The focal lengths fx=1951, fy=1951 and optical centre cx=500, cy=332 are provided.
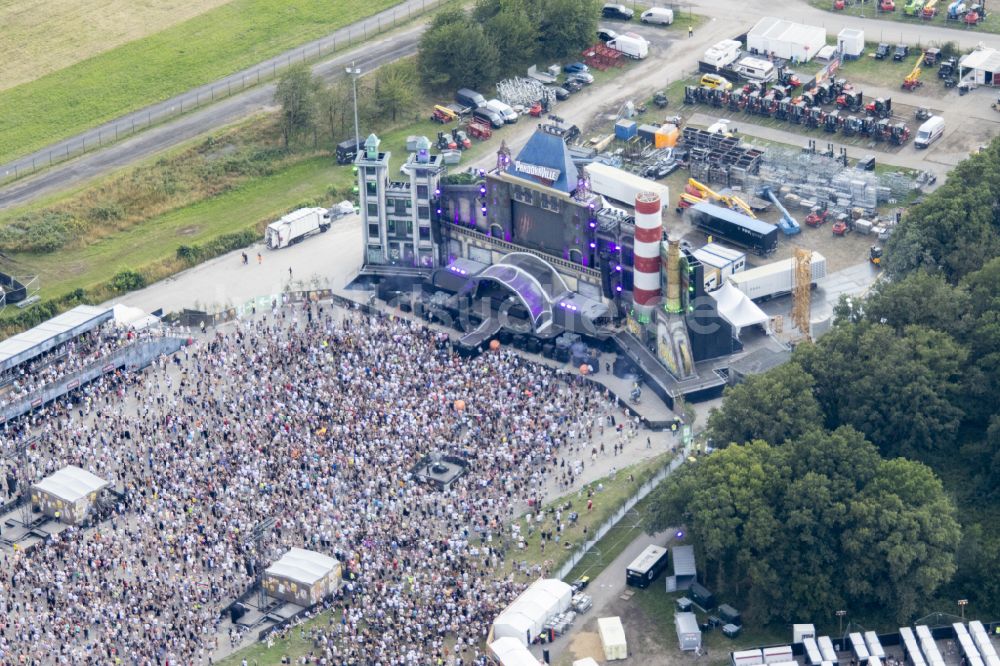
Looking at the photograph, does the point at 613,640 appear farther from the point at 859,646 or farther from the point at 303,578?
the point at 303,578

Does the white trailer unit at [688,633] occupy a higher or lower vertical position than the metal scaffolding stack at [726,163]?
lower

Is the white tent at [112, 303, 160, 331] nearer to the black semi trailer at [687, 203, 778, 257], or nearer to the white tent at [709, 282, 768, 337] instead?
the white tent at [709, 282, 768, 337]

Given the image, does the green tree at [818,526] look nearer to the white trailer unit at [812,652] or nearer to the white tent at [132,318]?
the white trailer unit at [812,652]

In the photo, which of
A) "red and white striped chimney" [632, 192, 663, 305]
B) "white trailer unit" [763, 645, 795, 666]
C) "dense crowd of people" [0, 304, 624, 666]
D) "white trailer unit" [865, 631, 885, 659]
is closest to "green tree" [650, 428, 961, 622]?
"white trailer unit" [865, 631, 885, 659]

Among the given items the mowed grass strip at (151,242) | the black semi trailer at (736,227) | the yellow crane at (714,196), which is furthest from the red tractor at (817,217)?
the mowed grass strip at (151,242)

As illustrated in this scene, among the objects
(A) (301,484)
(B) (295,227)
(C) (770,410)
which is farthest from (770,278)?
(A) (301,484)

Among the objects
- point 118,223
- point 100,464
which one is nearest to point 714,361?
point 100,464
